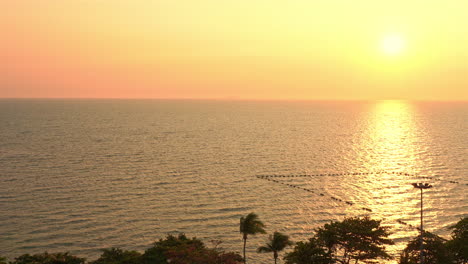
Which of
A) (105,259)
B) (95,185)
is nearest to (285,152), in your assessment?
(95,185)

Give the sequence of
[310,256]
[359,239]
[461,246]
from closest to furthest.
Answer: [310,256] < [461,246] < [359,239]

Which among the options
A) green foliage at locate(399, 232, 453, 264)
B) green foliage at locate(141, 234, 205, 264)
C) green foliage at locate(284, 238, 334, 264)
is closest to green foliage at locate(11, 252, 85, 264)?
green foliage at locate(141, 234, 205, 264)

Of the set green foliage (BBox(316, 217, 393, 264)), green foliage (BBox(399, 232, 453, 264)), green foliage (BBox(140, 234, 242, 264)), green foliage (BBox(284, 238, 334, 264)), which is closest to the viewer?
green foliage (BBox(399, 232, 453, 264))

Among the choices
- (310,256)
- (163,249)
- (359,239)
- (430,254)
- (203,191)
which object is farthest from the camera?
(203,191)

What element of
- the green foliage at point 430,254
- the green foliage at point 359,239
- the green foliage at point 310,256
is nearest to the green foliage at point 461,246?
the green foliage at point 430,254

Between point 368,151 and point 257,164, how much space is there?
5640 cm

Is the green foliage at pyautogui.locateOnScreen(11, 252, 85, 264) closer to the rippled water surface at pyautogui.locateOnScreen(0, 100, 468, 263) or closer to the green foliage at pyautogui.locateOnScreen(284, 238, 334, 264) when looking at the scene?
the rippled water surface at pyautogui.locateOnScreen(0, 100, 468, 263)

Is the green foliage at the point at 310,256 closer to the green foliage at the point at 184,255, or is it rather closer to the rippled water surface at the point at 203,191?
the green foliage at the point at 184,255

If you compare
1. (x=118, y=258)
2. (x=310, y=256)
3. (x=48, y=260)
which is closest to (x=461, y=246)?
(x=310, y=256)

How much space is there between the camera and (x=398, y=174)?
10800 cm

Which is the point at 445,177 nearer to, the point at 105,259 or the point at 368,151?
the point at 368,151

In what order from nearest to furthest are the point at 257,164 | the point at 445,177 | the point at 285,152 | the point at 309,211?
the point at 309,211
the point at 445,177
the point at 257,164
the point at 285,152

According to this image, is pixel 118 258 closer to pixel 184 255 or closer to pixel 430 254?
pixel 184 255

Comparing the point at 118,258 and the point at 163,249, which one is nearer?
the point at 118,258
